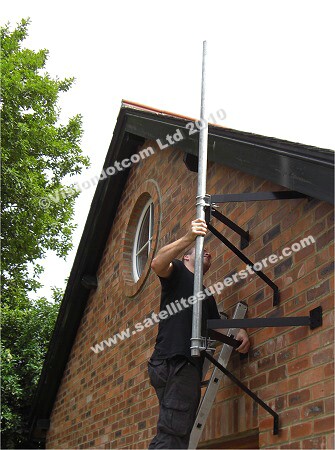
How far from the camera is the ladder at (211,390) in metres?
3.97

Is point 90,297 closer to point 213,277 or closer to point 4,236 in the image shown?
point 213,277

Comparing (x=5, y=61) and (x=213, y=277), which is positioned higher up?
(x=5, y=61)

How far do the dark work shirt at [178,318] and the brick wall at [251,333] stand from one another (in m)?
0.33

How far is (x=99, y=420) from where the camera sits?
700 centimetres

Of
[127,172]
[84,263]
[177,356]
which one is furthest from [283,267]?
[84,263]

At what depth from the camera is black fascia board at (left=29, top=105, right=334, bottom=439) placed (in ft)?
11.6

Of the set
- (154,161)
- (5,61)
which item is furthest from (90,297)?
(5,61)

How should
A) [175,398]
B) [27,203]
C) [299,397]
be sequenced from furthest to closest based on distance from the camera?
[27,203] < [175,398] < [299,397]

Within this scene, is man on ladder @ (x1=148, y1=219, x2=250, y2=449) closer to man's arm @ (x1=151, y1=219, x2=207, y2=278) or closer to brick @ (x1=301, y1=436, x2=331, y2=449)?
man's arm @ (x1=151, y1=219, x2=207, y2=278)

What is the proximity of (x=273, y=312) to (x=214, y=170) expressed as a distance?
172 cm

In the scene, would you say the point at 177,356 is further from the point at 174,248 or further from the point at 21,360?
the point at 21,360

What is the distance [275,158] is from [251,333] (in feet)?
3.97

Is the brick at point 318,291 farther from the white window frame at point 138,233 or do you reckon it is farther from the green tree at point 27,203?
the green tree at point 27,203

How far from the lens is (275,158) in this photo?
3846 mm
